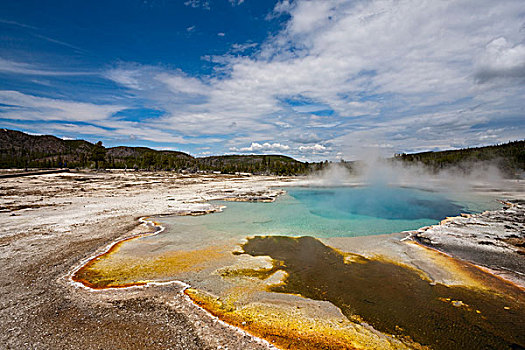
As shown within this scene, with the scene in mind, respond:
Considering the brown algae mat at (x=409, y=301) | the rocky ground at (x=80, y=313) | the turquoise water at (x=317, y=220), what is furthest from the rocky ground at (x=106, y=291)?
the turquoise water at (x=317, y=220)

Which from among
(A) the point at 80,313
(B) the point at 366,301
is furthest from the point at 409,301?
(A) the point at 80,313

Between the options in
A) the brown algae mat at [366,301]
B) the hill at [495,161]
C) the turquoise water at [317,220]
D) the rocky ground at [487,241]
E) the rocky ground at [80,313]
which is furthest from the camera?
the hill at [495,161]

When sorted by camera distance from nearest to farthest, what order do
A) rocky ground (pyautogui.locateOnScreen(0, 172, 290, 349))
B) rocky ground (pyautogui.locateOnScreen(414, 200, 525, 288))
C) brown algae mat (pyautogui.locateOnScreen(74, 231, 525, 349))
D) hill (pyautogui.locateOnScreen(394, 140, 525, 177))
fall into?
rocky ground (pyautogui.locateOnScreen(0, 172, 290, 349)) → brown algae mat (pyautogui.locateOnScreen(74, 231, 525, 349)) → rocky ground (pyautogui.locateOnScreen(414, 200, 525, 288)) → hill (pyautogui.locateOnScreen(394, 140, 525, 177))

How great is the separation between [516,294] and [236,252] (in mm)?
8214

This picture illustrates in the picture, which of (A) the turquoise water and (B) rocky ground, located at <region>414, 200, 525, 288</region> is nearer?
(B) rocky ground, located at <region>414, 200, 525, 288</region>

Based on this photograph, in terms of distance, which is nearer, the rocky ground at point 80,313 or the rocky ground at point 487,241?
the rocky ground at point 80,313

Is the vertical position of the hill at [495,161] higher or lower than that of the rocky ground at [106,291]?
higher

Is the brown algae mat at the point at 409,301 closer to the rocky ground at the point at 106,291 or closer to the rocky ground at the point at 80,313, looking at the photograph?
the rocky ground at the point at 80,313

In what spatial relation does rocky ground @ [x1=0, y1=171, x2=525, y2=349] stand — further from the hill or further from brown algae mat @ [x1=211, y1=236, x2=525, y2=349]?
the hill

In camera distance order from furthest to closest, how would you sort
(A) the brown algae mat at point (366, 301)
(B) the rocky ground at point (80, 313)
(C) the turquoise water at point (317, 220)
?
(C) the turquoise water at point (317, 220) → (A) the brown algae mat at point (366, 301) → (B) the rocky ground at point (80, 313)

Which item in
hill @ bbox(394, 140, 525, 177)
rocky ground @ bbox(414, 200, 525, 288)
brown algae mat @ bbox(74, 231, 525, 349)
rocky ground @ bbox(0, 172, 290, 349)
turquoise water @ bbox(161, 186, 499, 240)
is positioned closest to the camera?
rocky ground @ bbox(0, 172, 290, 349)

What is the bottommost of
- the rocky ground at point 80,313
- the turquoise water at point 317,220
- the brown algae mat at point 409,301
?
the turquoise water at point 317,220

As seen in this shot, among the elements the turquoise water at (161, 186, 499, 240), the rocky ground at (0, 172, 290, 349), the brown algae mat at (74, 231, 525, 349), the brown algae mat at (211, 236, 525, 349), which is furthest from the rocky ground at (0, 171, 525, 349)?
the turquoise water at (161, 186, 499, 240)

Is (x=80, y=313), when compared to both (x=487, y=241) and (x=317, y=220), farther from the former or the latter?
(x=487, y=241)
